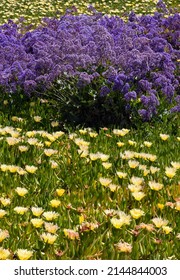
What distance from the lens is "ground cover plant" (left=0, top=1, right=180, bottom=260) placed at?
9.11 ft

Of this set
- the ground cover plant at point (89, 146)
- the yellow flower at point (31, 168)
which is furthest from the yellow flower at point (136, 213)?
the yellow flower at point (31, 168)

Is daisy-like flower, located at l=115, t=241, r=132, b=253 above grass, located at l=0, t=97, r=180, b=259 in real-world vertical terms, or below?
above

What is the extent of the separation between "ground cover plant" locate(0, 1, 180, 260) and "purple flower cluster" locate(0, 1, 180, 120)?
14mm

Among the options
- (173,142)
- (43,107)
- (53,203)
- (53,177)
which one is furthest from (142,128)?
(53,203)

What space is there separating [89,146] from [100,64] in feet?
4.78

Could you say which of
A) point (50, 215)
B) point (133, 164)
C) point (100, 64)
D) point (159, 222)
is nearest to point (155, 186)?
point (133, 164)

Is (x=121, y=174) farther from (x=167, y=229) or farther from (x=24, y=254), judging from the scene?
(x=24, y=254)

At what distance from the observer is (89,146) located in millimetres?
4277

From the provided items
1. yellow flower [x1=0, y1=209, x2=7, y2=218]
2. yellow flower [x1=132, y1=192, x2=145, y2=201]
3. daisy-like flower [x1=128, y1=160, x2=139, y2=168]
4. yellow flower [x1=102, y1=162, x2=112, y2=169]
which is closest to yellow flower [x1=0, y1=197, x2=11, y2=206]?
yellow flower [x1=0, y1=209, x2=7, y2=218]

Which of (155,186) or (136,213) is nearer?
(136,213)

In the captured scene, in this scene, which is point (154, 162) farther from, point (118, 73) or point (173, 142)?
point (118, 73)

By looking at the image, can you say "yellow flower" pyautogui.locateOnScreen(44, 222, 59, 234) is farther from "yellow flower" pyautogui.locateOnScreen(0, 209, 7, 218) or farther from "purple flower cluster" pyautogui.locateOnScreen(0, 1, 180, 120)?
"purple flower cluster" pyautogui.locateOnScreen(0, 1, 180, 120)

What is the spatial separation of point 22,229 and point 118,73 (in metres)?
2.89

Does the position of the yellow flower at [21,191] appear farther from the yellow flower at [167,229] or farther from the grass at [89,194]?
the yellow flower at [167,229]
